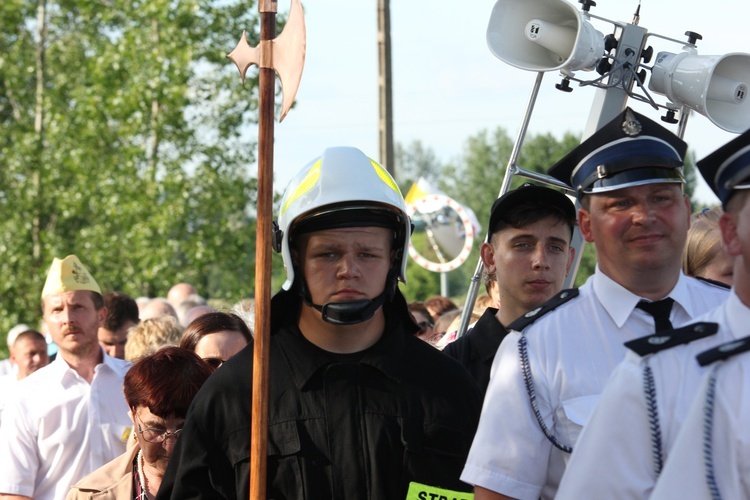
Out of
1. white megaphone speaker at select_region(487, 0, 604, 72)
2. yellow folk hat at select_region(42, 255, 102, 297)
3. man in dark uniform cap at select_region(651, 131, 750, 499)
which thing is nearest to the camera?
man in dark uniform cap at select_region(651, 131, 750, 499)

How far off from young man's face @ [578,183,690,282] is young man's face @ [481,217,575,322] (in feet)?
4.41

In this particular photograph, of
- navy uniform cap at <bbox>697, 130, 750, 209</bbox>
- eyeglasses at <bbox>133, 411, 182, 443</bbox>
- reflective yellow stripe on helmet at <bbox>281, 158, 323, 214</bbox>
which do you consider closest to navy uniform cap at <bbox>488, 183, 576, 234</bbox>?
reflective yellow stripe on helmet at <bbox>281, 158, 323, 214</bbox>

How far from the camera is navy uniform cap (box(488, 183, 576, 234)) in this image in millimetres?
4352

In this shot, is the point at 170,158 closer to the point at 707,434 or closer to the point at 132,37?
the point at 132,37

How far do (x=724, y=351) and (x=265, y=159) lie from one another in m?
1.81

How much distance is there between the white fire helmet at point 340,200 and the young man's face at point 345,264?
4cm

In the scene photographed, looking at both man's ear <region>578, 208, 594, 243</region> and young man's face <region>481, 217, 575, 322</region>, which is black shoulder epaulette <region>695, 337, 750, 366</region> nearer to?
man's ear <region>578, 208, 594, 243</region>

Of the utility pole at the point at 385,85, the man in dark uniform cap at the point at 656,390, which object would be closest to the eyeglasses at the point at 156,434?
the man in dark uniform cap at the point at 656,390

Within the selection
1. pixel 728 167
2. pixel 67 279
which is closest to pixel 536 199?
pixel 728 167

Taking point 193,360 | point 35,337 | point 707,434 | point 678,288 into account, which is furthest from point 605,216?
point 35,337

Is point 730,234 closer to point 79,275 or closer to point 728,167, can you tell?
point 728,167

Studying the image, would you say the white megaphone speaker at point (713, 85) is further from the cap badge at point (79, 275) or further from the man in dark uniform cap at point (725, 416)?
the cap badge at point (79, 275)

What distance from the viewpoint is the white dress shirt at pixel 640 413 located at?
2195 millimetres

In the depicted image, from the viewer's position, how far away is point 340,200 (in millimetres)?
3500
